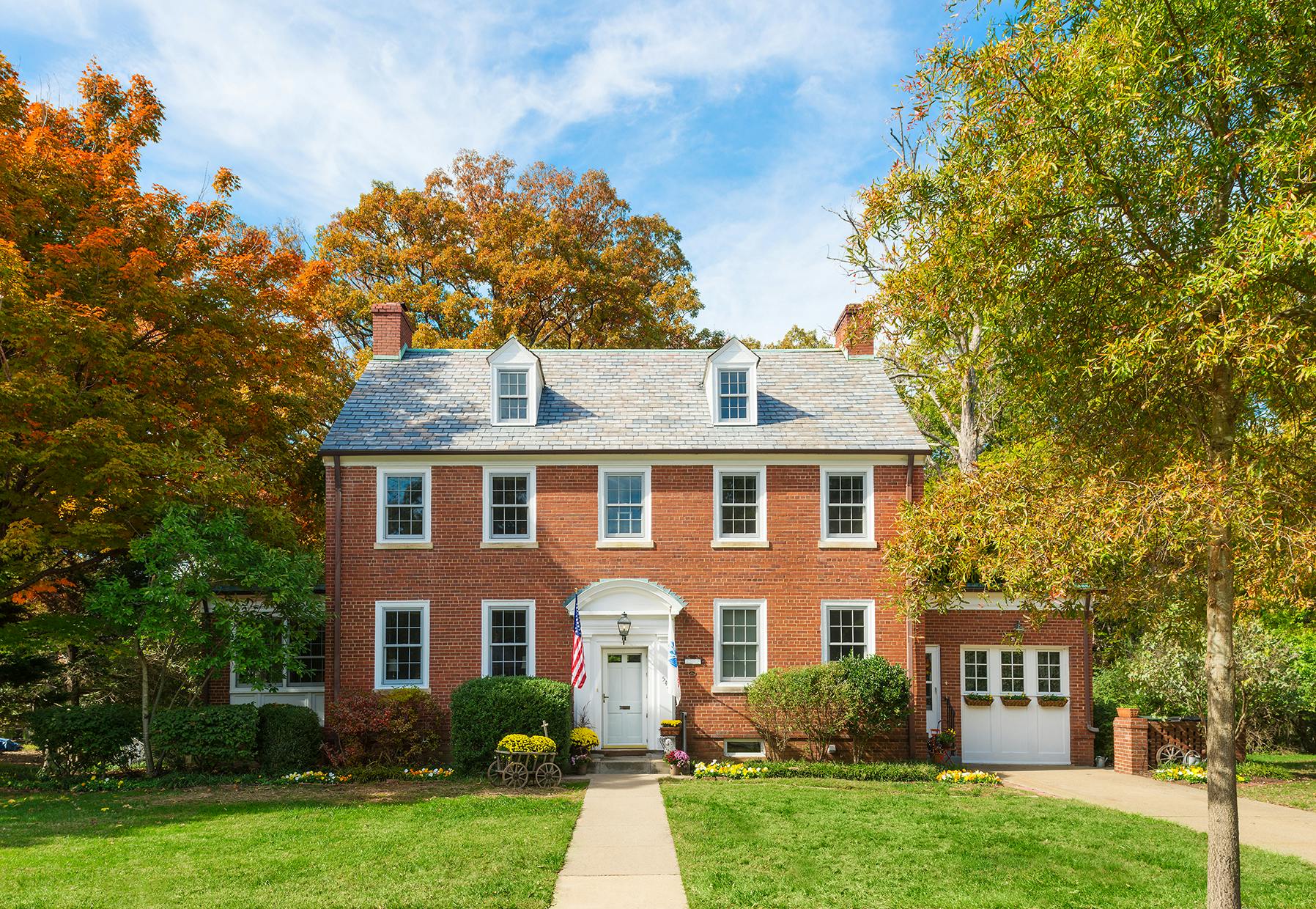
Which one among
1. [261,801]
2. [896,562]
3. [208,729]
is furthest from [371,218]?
[896,562]

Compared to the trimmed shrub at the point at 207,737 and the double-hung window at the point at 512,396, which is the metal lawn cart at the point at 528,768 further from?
the double-hung window at the point at 512,396

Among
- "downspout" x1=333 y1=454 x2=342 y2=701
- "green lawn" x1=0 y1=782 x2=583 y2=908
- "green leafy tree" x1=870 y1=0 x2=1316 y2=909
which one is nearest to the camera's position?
"green leafy tree" x1=870 y1=0 x2=1316 y2=909

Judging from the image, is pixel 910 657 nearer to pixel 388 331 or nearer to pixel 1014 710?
pixel 1014 710

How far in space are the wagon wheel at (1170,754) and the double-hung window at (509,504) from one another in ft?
46.1

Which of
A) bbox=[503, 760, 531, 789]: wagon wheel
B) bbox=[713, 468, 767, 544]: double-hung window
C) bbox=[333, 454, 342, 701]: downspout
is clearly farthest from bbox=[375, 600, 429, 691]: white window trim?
bbox=[713, 468, 767, 544]: double-hung window

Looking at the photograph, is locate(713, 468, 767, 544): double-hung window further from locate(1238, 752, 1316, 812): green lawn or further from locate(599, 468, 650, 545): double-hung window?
locate(1238, 752, 1316, 812): green lawn

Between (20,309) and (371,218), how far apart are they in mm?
19224

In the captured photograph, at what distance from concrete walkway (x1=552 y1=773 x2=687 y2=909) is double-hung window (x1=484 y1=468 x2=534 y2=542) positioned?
612 centimetres

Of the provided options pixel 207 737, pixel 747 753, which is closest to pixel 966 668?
pixel 747 753

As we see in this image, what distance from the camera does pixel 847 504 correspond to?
1961cm

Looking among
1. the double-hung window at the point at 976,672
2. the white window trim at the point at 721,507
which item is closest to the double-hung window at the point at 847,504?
the white window trim at the point at 721,507

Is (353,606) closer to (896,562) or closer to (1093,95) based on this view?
(896,562)

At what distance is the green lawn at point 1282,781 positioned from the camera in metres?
15.8

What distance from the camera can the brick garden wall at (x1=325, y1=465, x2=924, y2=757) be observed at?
18.9 metres
